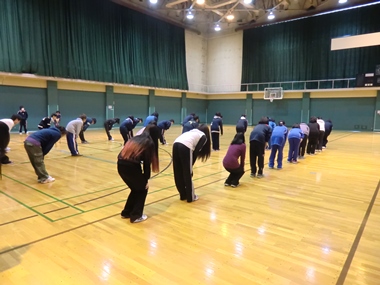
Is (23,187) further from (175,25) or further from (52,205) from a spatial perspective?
(175,25)

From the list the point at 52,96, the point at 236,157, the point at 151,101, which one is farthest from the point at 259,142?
the point at 151,101

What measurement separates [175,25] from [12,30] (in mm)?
13967

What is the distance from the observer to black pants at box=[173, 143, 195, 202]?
172 inches

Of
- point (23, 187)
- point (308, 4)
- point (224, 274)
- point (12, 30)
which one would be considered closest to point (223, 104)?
point (308, 4)

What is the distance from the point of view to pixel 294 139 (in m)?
8.00

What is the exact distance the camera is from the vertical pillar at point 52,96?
1795 centimetres

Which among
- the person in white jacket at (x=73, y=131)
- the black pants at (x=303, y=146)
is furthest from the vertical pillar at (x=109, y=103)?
the black pants at (x=303, y=146)

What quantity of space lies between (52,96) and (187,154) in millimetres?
16702

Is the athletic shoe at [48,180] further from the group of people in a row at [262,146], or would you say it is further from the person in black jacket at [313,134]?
the person in black jacket at [313,134]

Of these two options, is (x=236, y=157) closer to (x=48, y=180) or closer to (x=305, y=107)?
(x=48, y=180)

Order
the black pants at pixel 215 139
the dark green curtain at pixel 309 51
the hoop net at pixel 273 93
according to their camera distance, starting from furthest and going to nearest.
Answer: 1. the hoop net at pixel 273 93
2. the dark green curtain at pixel 309 51
3. the black pants at pixel 215 139

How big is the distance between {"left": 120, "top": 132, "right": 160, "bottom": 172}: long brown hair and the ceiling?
2026 cm

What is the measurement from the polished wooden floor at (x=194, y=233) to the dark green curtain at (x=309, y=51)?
19.6 metres

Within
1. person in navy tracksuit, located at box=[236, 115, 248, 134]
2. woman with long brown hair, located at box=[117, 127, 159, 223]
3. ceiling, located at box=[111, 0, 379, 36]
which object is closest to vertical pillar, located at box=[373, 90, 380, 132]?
ceiling, located at box=[111, 0, 379, 36]
